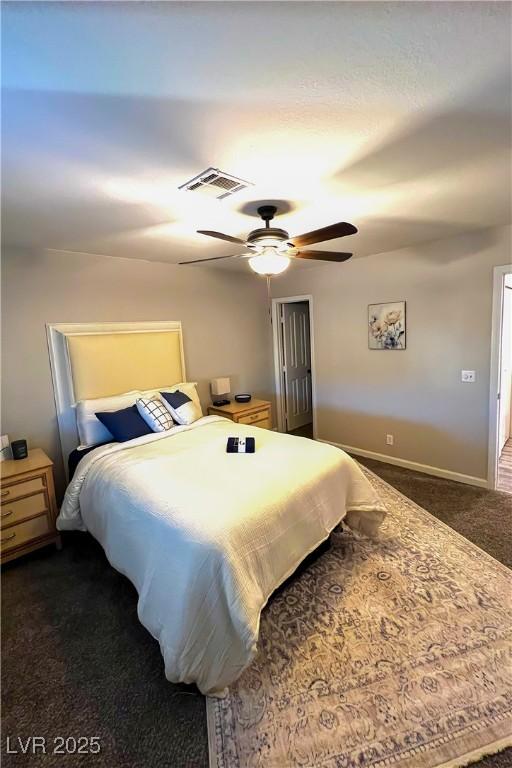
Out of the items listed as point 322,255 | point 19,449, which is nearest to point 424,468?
point 322,255

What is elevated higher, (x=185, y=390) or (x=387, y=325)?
(x=387, y=325)

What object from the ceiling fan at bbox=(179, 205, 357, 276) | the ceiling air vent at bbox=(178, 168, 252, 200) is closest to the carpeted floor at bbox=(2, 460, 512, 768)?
the ceiling fan at bbox=(179, 205, 357, 276)

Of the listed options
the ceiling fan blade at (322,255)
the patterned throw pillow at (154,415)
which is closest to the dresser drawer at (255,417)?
the patterned throw pillow at (154,415)

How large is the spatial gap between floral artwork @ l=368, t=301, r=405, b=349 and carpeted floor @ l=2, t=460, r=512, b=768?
2.00 metres

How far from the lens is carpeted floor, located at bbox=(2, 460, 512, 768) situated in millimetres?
1378

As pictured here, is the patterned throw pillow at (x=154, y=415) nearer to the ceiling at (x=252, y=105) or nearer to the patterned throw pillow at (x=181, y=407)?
the patterned throw pillow at (x=181, y=407)

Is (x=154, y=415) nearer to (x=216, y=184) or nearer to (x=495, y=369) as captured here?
(x=216, y=184)

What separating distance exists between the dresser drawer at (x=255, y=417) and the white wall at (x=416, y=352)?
0.91m

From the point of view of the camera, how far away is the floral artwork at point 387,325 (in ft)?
12.3

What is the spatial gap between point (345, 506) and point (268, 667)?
1085 millimetres

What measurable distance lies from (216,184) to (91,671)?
2.65 m

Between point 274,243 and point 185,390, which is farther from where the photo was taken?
point 185,390

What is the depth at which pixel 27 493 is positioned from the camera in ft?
8.32

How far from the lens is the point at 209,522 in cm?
167
